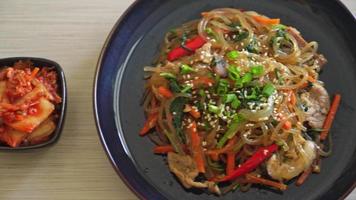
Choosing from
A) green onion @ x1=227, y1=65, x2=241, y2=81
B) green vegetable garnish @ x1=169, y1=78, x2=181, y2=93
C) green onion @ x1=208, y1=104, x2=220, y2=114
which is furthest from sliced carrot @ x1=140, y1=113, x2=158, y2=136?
green onion @ x1=227, y1=65, x2=241, y2=81

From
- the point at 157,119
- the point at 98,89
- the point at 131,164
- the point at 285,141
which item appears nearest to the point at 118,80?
the point at 98,89

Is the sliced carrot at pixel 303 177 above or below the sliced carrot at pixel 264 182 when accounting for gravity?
above

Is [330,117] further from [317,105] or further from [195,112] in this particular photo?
[195,112]

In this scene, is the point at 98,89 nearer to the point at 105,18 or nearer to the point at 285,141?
the point at 105,18

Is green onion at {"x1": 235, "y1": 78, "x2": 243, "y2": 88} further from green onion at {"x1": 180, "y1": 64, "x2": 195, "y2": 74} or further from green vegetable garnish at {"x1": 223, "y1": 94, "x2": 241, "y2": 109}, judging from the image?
green onion at {"x1": 180, "y1": 64, "x2": 195, "y2": 74}

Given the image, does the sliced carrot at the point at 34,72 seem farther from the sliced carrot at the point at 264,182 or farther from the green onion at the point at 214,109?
the sliced carrot at the point at 264,182

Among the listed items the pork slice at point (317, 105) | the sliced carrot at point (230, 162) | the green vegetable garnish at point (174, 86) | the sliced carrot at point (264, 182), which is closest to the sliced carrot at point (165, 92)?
the green vegetable garnish at point (174, 86)
